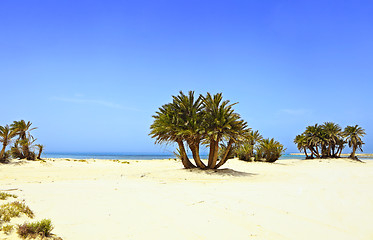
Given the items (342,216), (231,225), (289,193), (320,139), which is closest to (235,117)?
(289,193)

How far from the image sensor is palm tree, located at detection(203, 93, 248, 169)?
14.6m

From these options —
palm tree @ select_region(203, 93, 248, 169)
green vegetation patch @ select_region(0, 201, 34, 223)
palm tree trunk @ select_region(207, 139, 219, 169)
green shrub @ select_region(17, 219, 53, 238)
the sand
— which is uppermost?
palm tree @ select_region(203, 93, 248, 169)

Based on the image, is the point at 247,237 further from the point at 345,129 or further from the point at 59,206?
the point at 345,129

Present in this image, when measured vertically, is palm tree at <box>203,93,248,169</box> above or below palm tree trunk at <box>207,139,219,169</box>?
above

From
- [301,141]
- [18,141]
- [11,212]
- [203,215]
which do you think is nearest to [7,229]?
[11,212]

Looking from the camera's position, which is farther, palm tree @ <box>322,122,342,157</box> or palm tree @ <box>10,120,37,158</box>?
palm tree @ <box>322,122,342,157</box>

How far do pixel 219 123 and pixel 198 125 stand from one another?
1.33m

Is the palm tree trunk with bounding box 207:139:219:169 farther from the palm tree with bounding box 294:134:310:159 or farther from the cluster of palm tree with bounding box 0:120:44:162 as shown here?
the palm tree with bounding box 294:134:310:159

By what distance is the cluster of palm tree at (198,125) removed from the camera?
1462cm

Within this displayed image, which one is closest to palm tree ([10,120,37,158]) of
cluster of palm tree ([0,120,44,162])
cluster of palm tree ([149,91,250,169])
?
cluster of palm tree ([0,120,44,162])

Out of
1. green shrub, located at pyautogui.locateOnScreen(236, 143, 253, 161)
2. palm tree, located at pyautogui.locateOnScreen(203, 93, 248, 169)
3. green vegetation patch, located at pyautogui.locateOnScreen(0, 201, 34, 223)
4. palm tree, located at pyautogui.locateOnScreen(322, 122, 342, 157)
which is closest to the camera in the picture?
green vegetation patch, located at pyautogui.locateOnScreen(0, 201, 34, 223)

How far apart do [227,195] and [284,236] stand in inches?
125

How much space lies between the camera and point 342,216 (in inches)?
217

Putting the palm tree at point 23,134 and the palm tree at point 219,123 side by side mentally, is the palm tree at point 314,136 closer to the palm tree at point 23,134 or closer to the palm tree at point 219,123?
the palm tree at point 219,123
